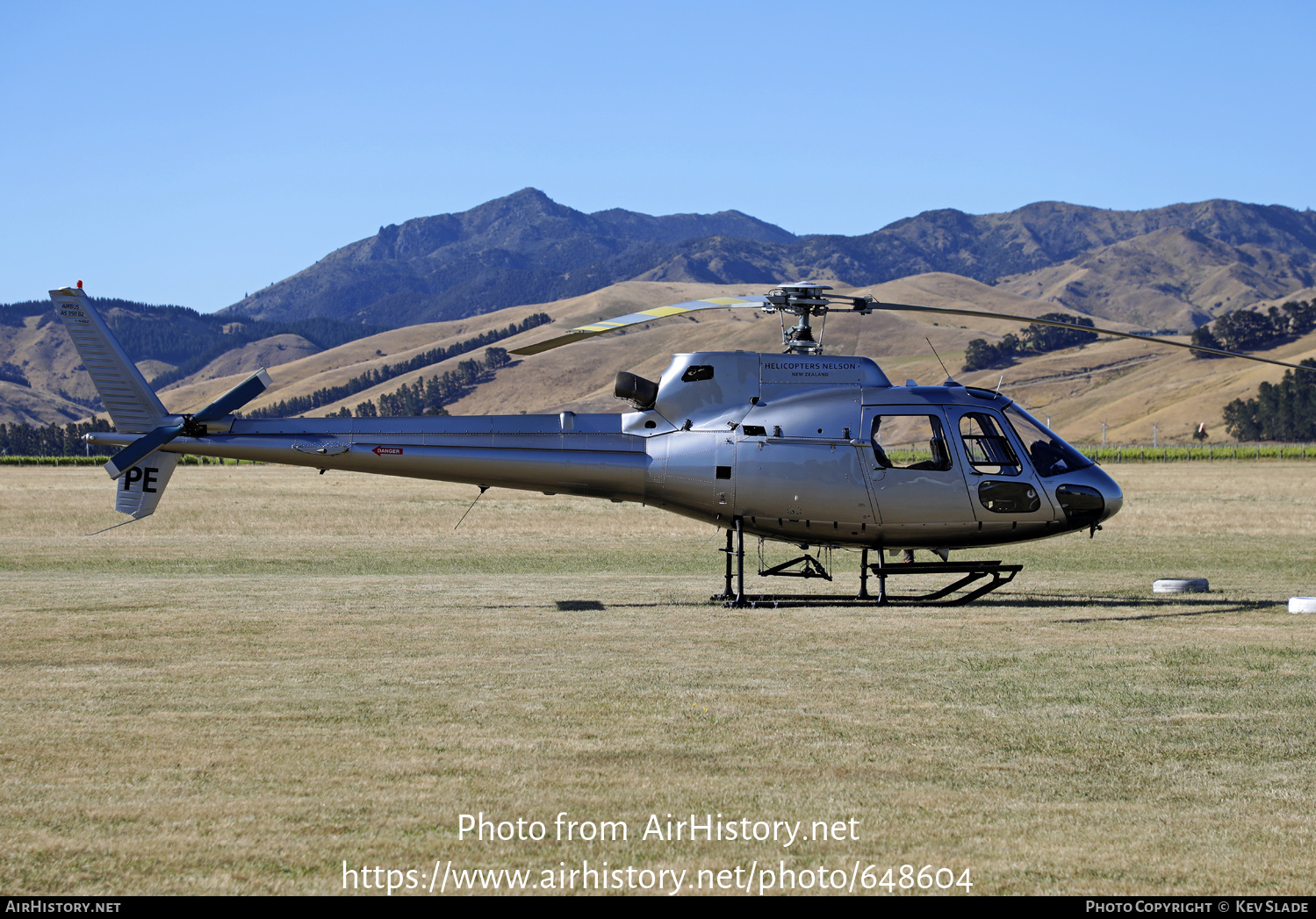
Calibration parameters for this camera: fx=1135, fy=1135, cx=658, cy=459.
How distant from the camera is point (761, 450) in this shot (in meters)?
15.6

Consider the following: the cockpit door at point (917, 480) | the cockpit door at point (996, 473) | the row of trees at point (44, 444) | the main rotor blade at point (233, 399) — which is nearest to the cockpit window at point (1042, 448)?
the cockpit door at point (996, 473)

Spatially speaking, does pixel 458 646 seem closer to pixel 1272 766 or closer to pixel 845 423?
pixel 845 423

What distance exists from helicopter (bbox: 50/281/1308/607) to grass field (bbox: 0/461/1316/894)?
4.10 ft

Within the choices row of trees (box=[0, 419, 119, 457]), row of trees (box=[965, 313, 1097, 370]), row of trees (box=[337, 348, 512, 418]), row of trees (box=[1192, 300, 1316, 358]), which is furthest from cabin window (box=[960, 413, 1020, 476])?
row of trees (box=[337, 348, 512, 418])

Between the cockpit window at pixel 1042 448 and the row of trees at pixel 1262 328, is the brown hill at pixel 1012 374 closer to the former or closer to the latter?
the row of trees at pixel 1262 328

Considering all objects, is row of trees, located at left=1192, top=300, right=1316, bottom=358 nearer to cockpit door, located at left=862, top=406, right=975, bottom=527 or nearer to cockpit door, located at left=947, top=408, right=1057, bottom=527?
cockpit door, located at left=947, top=408, right=1057, bottom=527

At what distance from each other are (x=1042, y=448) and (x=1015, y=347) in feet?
540

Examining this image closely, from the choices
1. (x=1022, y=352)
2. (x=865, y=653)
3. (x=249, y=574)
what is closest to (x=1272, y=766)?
(x=865, y=653)

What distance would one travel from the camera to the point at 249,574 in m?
21.8

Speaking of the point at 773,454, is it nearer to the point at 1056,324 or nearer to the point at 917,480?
the point at 917,480

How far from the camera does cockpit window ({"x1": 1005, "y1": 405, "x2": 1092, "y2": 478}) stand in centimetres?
1561

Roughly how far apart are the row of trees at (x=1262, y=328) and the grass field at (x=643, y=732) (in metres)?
161

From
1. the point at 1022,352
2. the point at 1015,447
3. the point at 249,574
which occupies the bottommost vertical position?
the point at 249,574
